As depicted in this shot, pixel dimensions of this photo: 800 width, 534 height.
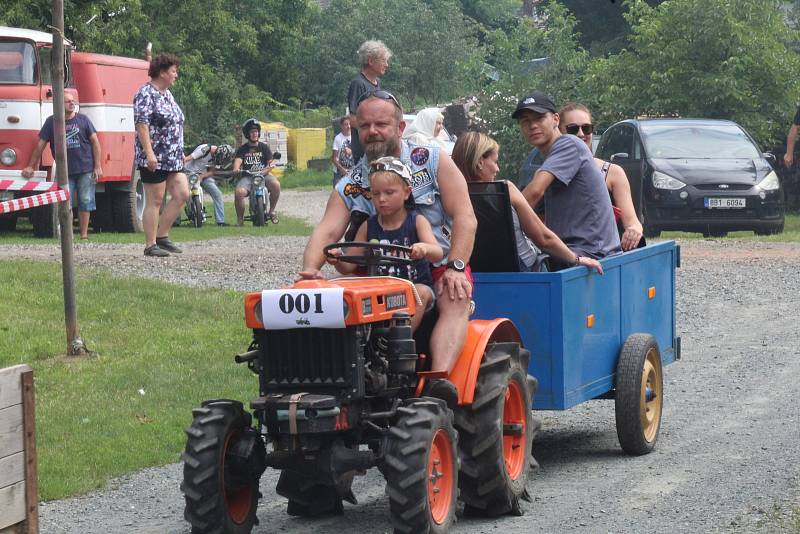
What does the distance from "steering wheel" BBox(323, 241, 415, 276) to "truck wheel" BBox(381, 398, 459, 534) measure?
697mm

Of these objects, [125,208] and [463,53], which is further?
[463,53]

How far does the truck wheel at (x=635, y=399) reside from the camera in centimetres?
808

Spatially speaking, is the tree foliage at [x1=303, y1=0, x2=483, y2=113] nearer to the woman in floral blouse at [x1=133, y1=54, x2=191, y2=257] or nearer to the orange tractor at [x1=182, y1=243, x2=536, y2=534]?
→ the woman in floral blouse at [x1=133, y1=54, x2=191, y2=257]

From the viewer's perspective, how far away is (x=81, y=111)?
23.2 m

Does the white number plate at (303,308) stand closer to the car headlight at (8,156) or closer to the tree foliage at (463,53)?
the car headlight at (8,156)

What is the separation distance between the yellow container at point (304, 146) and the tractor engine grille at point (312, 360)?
1672 inches

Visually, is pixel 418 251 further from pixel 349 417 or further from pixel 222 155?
pixel 222 155

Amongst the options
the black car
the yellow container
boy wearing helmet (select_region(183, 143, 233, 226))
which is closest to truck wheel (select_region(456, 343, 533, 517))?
the black car

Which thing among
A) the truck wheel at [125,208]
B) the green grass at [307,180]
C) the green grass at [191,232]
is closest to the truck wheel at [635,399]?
the green grass at [191,232]

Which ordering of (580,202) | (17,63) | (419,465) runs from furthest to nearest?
(17,63) < (580,202) < (419,465)

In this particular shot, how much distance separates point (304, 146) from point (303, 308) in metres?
43.2

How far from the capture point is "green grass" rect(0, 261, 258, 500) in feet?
27.9

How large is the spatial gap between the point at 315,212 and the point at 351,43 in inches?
1174

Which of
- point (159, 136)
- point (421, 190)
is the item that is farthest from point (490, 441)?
point (159, 136)
